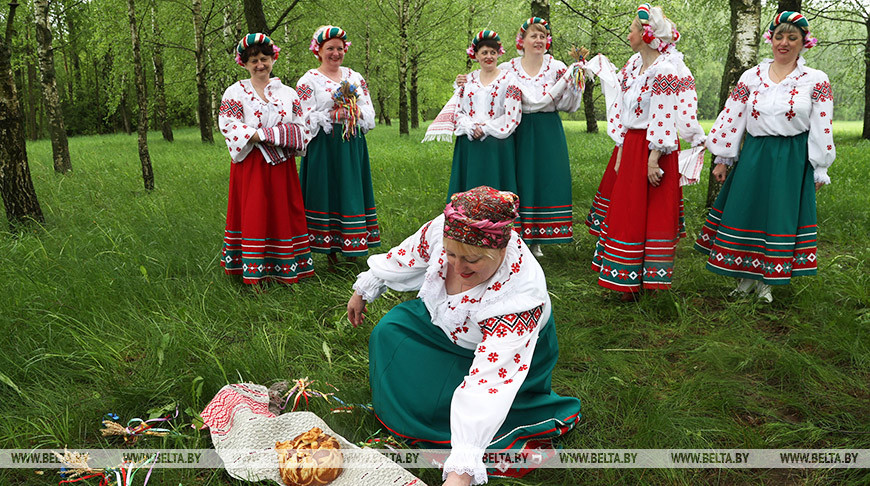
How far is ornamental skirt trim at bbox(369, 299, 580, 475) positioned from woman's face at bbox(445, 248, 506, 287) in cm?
41

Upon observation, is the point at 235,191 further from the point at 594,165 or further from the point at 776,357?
the point at 594,165

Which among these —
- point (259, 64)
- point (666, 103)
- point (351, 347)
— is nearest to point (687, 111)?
point (666, 103)

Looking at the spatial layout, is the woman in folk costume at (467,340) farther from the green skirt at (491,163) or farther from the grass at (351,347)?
the green skirt at (491,163)

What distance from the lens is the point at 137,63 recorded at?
7.67 metres

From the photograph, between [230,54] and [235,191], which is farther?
[230,54]

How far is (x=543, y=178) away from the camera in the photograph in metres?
5.52

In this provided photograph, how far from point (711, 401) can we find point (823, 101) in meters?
2.34

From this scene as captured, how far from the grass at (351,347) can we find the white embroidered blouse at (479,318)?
70 cm

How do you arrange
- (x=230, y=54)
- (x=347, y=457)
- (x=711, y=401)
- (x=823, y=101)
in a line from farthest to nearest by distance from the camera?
(x=230, y=54)
(x=823, y=101)
(x=711, y=401)
(x=347, y=457)

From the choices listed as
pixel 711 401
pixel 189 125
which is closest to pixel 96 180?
pixel 711 401

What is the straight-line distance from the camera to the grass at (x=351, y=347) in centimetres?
275

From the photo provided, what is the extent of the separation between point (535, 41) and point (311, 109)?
2.08 meters

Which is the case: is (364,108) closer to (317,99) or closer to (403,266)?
(317,99)


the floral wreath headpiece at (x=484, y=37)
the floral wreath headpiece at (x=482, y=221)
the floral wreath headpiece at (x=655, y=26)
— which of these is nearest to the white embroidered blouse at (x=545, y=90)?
the floral wreath headpiece at (x=484, y=37)
